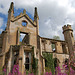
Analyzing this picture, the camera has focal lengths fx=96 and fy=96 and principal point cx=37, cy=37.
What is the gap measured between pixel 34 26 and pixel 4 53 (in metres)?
9.47

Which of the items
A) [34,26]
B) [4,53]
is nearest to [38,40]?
[34,26]

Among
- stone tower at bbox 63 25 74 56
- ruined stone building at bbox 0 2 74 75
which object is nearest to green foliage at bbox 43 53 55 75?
ruined stone building at bbox 0 2 74 75

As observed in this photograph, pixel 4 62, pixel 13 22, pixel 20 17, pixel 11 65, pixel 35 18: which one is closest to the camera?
pixel 11 65

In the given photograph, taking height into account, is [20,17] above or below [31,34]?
above

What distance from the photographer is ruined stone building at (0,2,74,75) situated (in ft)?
50.3

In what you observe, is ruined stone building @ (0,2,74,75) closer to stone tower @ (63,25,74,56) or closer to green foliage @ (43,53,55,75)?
stone tower @ (63,25,74,56)

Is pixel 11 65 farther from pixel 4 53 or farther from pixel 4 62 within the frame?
pixel 4 53

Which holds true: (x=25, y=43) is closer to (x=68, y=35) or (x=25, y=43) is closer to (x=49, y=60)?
(x=49, y=60)

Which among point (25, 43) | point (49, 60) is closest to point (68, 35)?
point (49, 60)

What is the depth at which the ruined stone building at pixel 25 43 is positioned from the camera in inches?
604

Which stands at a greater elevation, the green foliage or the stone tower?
the stone tower

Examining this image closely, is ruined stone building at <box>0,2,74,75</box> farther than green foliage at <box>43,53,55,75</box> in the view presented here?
No

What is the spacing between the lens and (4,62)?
1553 centimetres

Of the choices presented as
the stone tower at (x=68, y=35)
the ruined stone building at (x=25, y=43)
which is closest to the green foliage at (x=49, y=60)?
the ruined stone building at (x=25, y=43)
